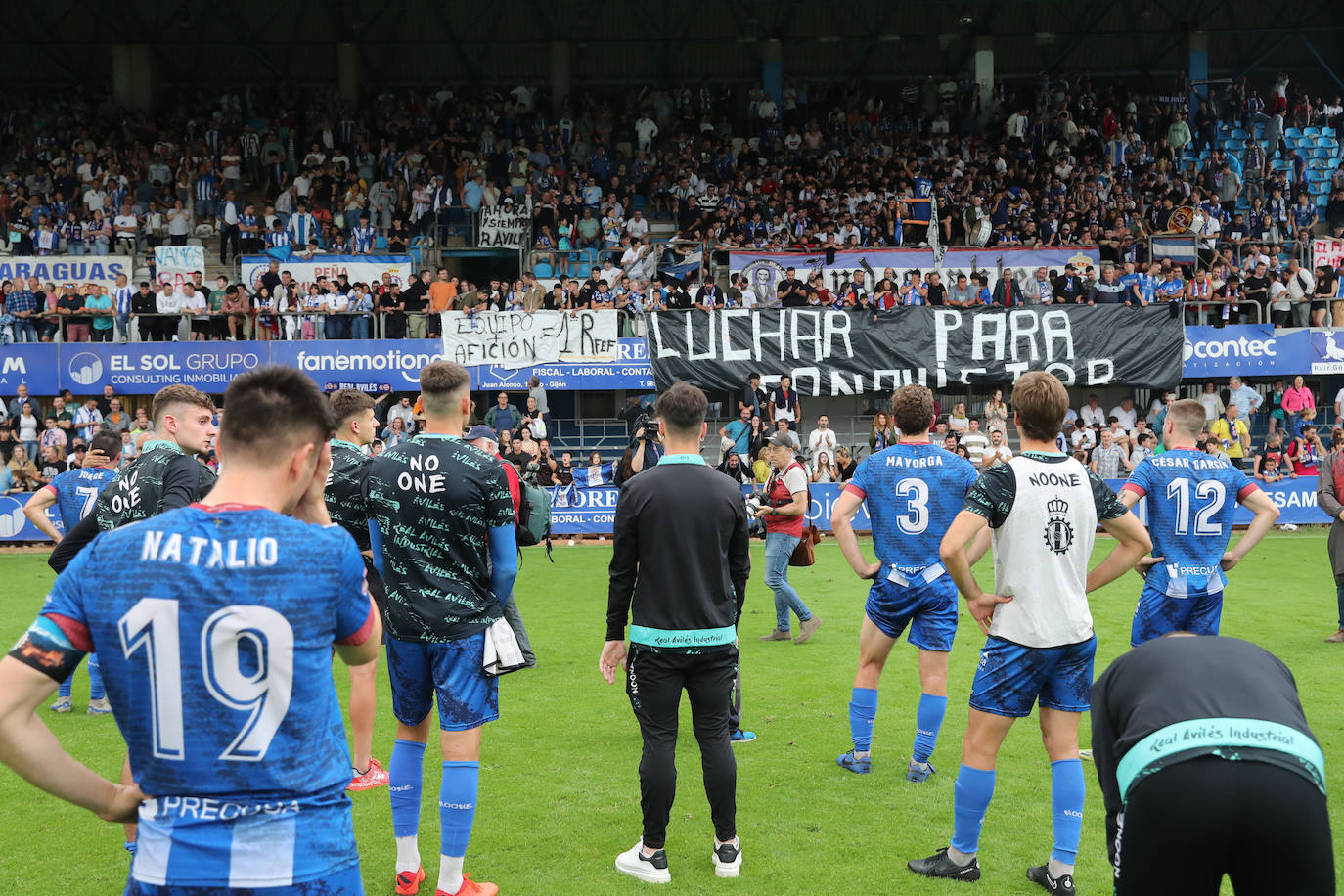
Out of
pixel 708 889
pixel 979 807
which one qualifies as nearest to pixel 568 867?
pixel 708 889

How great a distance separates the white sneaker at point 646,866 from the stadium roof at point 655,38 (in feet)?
106

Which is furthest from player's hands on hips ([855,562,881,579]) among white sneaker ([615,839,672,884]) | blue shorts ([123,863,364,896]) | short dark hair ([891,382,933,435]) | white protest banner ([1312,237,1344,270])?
white protest banner ([1312,237,1344,270])

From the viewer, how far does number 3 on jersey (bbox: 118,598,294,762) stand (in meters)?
2.44

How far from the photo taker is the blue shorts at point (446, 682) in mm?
4684

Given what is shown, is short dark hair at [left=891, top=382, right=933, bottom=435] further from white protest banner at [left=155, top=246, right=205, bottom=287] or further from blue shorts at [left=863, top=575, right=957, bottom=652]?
white protest banner at [left=155, top=246, right=205, bottom=287]

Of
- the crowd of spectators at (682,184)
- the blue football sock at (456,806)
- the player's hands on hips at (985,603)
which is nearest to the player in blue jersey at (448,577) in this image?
the blue football sock at (456,806)

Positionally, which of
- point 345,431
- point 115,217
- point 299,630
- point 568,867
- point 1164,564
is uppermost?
point 115,217

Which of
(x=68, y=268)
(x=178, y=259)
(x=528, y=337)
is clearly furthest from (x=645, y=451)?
(x=68, y=268)

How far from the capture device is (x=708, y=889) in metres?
4.92

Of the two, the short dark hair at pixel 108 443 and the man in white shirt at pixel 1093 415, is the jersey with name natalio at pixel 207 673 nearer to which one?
the short dark hair at pixel 108 443

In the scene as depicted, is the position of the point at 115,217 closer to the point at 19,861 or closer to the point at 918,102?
the point at 918,102

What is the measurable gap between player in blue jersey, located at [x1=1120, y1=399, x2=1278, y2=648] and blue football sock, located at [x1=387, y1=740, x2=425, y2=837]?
4.38 metres

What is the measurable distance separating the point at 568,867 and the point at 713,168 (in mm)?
26802

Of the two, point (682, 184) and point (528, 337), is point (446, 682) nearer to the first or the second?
point (528, 337)
